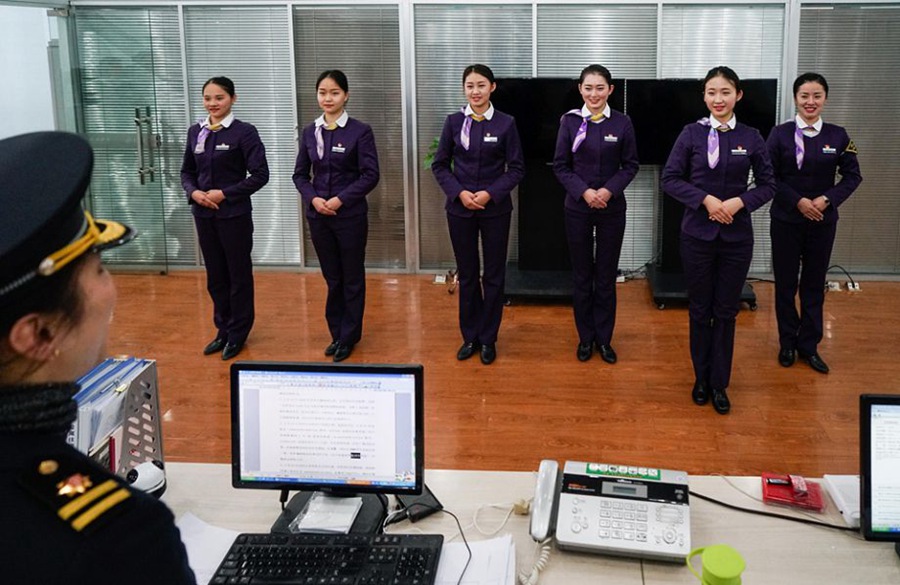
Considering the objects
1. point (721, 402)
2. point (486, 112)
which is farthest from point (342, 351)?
point (721, 402)

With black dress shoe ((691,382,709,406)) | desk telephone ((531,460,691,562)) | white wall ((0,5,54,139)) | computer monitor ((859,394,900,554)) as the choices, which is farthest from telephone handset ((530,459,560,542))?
white wall ((0,5,54,139))

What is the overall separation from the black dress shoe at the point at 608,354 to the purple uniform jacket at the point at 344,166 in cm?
163

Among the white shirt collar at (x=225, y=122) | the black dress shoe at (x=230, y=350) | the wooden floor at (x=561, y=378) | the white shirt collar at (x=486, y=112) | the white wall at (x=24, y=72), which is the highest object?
the white wall at (x=24, y=72)

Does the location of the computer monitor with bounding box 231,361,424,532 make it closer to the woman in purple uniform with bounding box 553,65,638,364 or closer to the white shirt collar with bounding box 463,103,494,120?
the woman in purple uniform with bounding box 553,65,638,364

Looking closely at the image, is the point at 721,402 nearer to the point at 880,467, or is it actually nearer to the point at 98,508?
the point at 880,467

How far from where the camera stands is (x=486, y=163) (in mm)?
5047

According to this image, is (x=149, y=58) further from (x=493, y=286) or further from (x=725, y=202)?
(x=725, y=202)

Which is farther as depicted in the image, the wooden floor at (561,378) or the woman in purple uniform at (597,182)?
the woman in purple uniform at (597,182)

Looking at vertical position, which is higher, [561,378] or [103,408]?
[103,408]

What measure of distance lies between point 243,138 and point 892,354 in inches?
160

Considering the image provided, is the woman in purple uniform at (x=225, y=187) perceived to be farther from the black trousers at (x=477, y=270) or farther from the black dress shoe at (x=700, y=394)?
the black dress shoe at (x=700, y=394)

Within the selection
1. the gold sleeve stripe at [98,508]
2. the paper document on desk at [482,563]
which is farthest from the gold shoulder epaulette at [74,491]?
the paper document on desk at [482,563]

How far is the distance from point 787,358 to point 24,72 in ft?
18.9

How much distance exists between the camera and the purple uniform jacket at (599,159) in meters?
4.96
